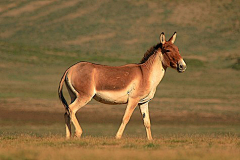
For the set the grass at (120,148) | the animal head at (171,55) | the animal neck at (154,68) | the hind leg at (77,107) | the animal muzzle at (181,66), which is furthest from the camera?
the animal neck at (154,68)

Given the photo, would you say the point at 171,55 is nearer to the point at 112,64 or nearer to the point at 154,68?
the point at 154,68

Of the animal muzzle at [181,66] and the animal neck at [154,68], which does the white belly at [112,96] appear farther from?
the animal muzzle at [181,66]

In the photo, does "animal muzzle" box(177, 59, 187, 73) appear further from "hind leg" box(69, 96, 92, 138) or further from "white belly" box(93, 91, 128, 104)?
"hind leg" box(69, 96, 92, 138)

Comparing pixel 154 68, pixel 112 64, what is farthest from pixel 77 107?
pixel 112 64

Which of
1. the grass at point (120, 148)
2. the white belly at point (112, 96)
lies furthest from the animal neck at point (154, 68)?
the grass at point (120, 148)

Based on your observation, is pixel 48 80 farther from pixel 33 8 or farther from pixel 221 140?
pixel 33 8

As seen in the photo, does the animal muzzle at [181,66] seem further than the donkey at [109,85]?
Yes

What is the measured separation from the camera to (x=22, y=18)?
→ 305ft

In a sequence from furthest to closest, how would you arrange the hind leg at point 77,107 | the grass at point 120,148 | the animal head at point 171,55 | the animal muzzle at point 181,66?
the animal head at point 171,55, the animal muzzle at point 181,66, the hind leg at point 77,107, the grass at point 120,148

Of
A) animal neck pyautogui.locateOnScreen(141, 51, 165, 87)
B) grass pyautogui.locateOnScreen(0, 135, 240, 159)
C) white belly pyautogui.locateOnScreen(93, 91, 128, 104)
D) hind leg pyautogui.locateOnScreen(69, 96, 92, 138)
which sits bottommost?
grass pyautogui.locateOnScreen(0, 135, 240, 159)

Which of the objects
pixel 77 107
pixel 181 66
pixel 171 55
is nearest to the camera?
pixel 77 107

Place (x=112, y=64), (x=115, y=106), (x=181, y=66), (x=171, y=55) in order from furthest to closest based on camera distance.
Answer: (x=112, y=64) → (x=115, y=106) → (x=171, y=55) → (x=181, y=66)

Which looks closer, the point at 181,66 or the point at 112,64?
the point at 181,66

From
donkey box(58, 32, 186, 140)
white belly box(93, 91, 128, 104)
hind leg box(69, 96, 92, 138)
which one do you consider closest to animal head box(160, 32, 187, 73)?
donkey box(58, 32, 186, 140)
